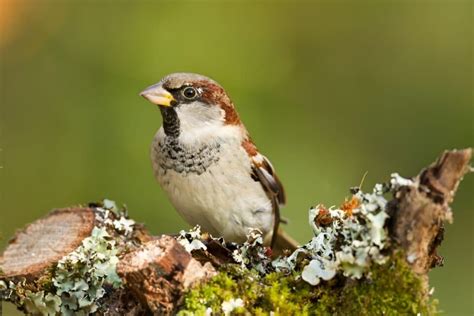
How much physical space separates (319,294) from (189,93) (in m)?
1.53

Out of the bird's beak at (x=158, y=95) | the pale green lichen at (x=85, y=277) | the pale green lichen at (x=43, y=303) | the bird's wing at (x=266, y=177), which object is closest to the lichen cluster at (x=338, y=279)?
→ the pale green lichen at (x=85, y=277)

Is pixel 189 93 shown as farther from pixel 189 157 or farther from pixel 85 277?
pixel 85 277

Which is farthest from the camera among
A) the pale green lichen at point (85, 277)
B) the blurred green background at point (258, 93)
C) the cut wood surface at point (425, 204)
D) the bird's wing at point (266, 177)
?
the blurred green background at point (258, 93)

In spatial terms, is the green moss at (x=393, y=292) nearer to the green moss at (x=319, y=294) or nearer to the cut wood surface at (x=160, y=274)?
the green moss at (x=319, y=294)

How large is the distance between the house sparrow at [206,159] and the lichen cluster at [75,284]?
2.64ft

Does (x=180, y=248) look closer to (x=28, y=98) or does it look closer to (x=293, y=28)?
(x=28, y=98)

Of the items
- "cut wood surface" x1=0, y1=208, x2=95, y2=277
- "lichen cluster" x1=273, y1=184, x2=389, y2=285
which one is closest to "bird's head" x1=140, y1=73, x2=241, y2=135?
"cut wood surface" x1=0, y1=208, x2=95, y2=277

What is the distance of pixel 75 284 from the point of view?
2656 mm

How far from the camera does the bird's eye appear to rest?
3.59 m

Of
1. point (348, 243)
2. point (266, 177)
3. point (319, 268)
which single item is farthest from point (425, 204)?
point (266, 177)

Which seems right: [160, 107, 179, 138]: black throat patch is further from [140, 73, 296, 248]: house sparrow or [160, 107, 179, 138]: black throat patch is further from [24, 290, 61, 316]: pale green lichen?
[24, 290, 61, 316]: pale green lichen

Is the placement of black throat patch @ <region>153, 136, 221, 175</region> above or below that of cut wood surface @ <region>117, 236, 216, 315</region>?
above

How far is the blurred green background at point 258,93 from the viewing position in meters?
5.04

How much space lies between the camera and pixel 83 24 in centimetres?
560
